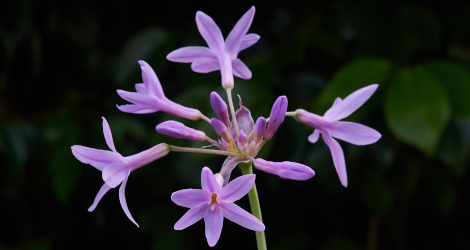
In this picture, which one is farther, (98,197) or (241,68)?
(241,68)

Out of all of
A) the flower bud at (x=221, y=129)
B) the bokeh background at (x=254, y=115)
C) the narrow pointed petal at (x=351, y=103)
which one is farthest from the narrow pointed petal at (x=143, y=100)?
the bokeh background at (x=254, y=115)

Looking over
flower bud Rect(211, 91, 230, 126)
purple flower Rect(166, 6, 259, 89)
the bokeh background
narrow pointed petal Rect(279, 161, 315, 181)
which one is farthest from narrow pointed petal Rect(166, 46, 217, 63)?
the bokeh background

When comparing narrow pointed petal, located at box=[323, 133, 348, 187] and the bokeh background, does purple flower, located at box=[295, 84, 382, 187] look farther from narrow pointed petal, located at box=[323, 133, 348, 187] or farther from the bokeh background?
the bokeh background

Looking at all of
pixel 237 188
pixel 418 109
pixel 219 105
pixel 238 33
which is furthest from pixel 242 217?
pixel 418 109

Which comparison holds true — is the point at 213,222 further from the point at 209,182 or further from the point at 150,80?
the point at 150,80

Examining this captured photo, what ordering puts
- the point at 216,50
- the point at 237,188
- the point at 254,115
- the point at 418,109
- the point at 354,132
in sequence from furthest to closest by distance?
the point at 254,115 → the point at 418,109 → the point at 216,50 → the point at 354,132 → the point at 237,188

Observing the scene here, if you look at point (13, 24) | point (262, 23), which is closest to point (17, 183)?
point (13, 24)

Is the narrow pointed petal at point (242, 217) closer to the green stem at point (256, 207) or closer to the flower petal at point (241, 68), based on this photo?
the green stem at point (256, 207)

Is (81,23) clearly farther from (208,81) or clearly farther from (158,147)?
(158,147)
